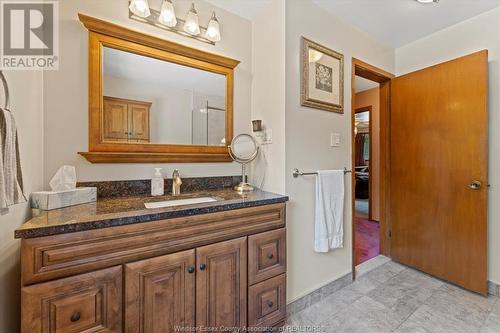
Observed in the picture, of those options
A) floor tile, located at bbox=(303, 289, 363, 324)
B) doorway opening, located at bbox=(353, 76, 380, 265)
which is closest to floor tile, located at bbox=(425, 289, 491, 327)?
floor tile, located at bbox=(303, 289, 363, 324)

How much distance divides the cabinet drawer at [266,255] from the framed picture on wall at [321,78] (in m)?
1.01

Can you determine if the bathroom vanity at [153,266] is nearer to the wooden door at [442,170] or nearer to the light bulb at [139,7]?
the light bulb at [139,7]

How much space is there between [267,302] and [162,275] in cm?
70

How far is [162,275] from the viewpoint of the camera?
105 cm

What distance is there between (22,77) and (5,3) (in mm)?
297

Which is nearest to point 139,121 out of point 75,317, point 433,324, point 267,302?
point 75,317

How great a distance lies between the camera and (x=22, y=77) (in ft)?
3.38

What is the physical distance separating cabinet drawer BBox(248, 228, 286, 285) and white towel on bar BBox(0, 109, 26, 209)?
103 centimetres

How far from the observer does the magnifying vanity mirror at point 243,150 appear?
1.75m

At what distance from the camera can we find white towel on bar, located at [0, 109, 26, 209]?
0.76 m

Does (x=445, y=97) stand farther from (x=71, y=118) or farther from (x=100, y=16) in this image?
(x=71, y=118)

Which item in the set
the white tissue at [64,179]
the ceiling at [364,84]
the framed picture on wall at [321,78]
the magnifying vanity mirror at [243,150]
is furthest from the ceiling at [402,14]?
the white tissue at [64,179]

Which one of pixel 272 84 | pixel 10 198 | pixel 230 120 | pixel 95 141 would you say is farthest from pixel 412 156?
pixel 10 198

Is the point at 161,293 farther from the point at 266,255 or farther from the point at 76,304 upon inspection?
the point at 266,255
